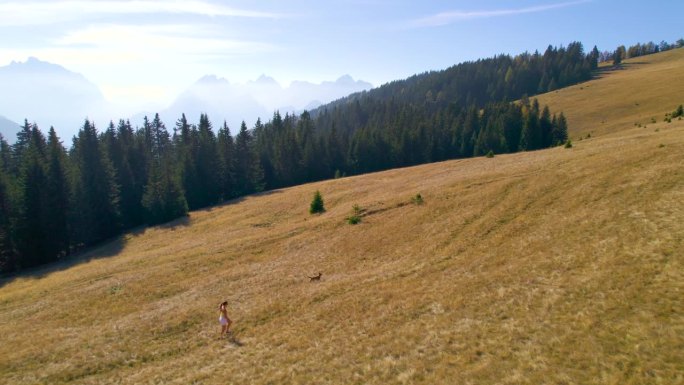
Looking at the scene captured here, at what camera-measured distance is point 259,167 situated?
305 feet

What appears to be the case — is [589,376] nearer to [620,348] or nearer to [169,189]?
[620,348]

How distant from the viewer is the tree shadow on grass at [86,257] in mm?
46731

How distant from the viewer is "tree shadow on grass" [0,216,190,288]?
153ft

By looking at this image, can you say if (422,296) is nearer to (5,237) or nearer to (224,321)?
(224,321)

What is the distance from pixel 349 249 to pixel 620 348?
22498 millimetres

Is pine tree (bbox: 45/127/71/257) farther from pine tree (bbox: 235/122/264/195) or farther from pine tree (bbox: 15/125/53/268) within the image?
pine tree (bbox: 235/122/264/195)

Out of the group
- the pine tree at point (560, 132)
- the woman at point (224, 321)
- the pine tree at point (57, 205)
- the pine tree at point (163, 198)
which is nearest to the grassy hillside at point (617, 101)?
the pine tree at point (560, 132)

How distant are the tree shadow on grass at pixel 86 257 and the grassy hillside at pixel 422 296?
529 centimetres

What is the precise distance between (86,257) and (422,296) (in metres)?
50.8

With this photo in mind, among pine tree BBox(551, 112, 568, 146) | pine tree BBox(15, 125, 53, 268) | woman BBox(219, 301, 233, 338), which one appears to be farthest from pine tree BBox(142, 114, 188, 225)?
pine tree BBox(551, 112, 568, 146)

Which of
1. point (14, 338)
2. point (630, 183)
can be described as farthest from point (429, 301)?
point (14, 338)

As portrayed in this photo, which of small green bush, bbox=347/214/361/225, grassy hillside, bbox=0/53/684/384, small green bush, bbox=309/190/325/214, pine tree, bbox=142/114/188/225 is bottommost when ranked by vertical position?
grassy hillside, bbox=0/53/684/384

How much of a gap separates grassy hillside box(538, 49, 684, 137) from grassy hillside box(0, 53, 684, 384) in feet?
217

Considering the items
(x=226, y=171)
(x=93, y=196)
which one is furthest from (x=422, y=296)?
(x=226, y=171)
